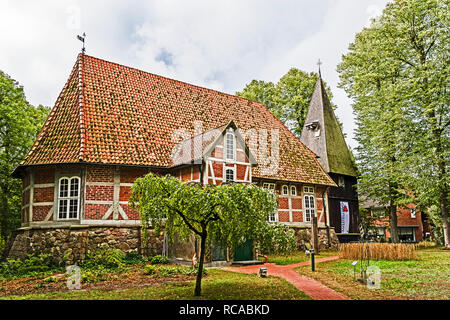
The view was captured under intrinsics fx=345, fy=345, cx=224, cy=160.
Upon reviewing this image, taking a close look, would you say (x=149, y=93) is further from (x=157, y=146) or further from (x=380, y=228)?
(x=380, y=228)

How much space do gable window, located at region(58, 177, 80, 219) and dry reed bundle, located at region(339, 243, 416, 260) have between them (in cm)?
1295

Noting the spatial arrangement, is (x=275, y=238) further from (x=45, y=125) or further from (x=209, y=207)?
(x=45, y=125)

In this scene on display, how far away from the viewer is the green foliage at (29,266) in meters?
13.5

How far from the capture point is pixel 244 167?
17500 millimetres

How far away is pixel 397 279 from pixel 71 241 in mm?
12605

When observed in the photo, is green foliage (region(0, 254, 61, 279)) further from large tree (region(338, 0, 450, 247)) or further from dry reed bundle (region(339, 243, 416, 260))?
large tree (region(338, 0, 450, 247))

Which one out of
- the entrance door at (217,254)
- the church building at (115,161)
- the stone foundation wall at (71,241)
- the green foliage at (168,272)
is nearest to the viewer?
the green foliage at (168,272)

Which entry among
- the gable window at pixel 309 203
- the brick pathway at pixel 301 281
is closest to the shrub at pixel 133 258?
the brick pathway at pixel 301 281

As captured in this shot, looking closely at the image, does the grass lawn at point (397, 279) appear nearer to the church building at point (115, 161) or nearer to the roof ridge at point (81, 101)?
the church building at point (115, 161)

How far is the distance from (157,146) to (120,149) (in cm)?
204

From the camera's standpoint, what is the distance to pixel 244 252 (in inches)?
648

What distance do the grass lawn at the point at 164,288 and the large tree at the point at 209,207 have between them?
0.95m

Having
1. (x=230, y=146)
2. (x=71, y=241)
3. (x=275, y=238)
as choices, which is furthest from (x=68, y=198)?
(x=275, y=238)
